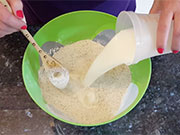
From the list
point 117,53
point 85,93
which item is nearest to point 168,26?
point 117,53

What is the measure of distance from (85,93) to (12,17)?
37cm

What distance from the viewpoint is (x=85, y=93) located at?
805 millimetres

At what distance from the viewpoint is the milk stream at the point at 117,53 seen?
625mm

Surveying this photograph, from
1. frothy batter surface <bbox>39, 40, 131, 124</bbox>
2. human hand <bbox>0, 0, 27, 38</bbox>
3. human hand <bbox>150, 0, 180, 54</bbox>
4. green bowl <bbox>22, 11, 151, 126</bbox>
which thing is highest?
human hand <bbox>0, 0, 27, 38</bbox>

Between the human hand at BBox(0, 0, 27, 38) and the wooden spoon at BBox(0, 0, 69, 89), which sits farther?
the wooden spoon at BBox(0, 0, 69, 89)

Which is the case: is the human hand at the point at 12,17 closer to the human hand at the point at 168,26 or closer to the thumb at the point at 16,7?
the thumb at the point at 16,7

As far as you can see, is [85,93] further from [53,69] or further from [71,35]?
[71,35]

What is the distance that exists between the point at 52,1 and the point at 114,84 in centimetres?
46

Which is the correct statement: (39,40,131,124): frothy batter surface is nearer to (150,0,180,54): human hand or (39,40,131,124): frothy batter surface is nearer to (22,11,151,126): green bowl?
(22,11,151,126): green bowl

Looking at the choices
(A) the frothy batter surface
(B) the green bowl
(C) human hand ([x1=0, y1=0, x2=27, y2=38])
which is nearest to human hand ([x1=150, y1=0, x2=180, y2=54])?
(B) the green bowl

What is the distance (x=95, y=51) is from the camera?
91 cm

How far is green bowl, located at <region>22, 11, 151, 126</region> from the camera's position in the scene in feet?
2.41

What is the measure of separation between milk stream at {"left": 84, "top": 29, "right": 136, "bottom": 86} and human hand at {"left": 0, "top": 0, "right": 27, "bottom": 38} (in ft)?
0.91

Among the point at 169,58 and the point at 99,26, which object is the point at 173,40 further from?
the point at 99,26
